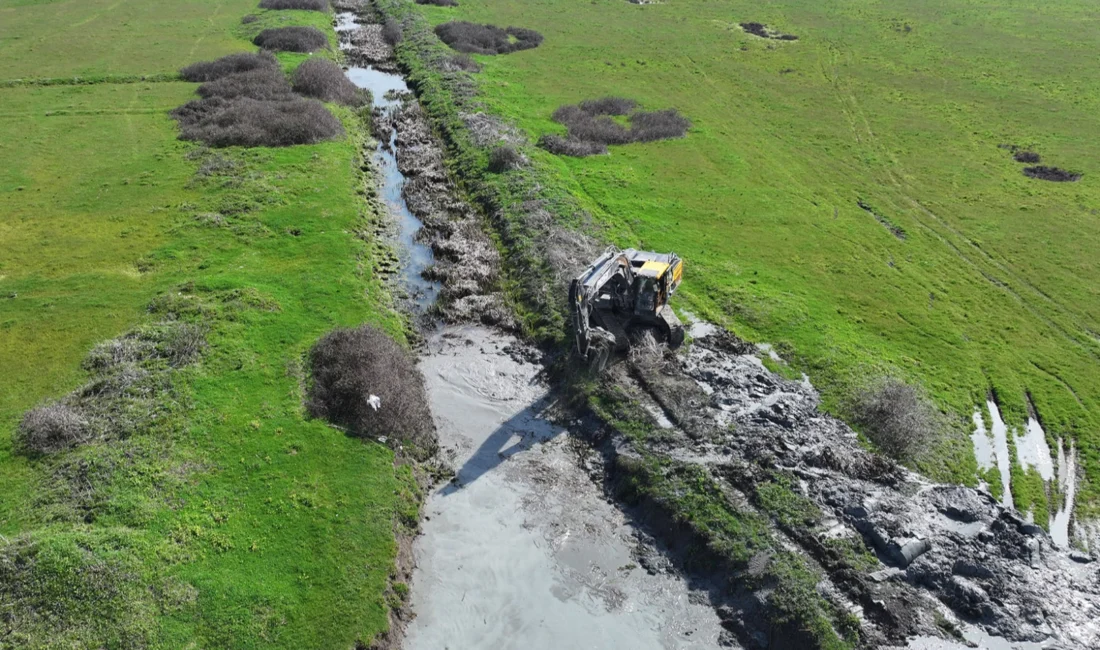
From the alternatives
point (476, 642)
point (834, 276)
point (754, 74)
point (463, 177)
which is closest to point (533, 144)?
point (463, 177)

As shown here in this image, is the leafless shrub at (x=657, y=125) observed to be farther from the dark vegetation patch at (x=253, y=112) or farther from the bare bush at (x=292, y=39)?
the bare bush at (x=292, y=39)

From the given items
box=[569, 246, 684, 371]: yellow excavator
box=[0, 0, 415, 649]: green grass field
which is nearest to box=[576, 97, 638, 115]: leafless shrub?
box=[0, 0, 415, 649]: green grass field

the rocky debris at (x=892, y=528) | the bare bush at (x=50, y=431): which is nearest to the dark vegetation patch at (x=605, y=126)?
the rocky debris at (x=892, y=528)

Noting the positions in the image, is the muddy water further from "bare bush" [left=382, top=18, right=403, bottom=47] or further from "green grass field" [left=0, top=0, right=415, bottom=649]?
"bare bush" [left=382, top=18, right=403, bottom=47]

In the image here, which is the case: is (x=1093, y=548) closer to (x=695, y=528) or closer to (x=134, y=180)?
(x=695, y=528)

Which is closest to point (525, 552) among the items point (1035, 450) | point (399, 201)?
point (1035, 450)
